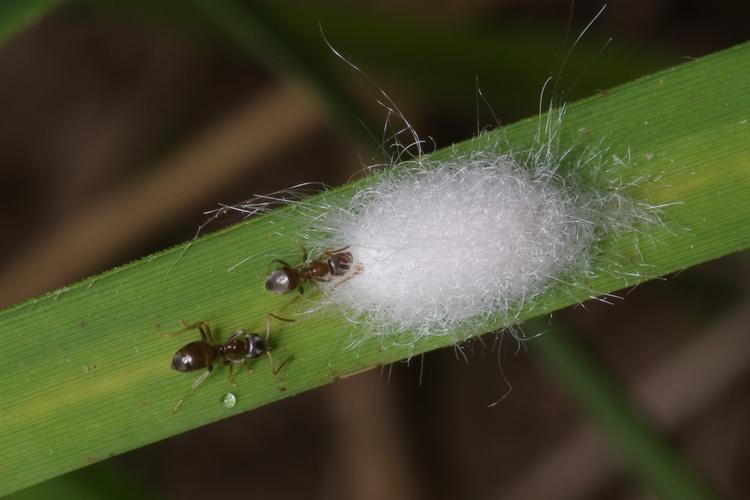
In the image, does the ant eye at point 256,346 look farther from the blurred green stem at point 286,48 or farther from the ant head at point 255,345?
the blurred green stem at point 286,48

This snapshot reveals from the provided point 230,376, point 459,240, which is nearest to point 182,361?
point 230,376

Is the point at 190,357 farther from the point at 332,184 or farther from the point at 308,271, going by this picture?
the point at 332,184

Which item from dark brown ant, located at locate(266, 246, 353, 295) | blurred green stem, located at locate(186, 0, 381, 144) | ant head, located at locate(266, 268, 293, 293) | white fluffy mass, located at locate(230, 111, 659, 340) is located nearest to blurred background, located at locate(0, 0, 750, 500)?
blurred green stem, located at locate(186, 0, 381, 144)

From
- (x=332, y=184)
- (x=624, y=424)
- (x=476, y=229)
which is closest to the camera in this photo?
(x=476, y=229)

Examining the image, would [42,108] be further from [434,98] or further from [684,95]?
[684,95]

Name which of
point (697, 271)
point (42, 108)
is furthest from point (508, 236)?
point (42, 108)

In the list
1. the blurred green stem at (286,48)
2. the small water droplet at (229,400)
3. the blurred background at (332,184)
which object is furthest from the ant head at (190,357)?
the blurred background at (332,184)

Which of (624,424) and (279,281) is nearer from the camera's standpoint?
(279,281)
